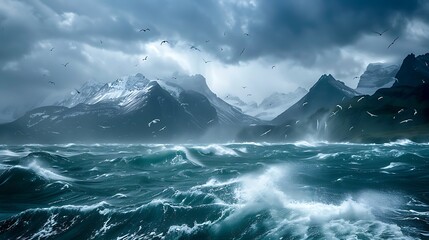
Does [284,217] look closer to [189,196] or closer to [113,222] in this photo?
[189,196]

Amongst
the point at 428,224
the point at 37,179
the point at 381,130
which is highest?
the point at 381,130

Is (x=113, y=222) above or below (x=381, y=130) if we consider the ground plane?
below

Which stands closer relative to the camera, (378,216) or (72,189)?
(378,216)

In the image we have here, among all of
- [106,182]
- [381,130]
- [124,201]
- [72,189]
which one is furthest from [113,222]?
[381,130]

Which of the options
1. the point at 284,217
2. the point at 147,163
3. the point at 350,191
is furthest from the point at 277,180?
the point at 147,163

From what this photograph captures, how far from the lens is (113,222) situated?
24.6 m

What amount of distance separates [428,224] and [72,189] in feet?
108

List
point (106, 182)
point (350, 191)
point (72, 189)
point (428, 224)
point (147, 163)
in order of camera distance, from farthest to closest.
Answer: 1. point (147, 163)
2. point (106, 182)
3. point (72, 189)
4. point (350, 191)
5. point (428, 224)

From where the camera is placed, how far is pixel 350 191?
107 feet

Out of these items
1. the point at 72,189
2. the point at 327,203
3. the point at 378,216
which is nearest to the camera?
the point at 378,216

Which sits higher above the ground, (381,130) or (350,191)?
(381,130)

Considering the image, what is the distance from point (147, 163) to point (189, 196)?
31.6m

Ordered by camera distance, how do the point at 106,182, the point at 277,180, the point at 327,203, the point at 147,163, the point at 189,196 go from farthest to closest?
1. the point at 147,163
2. the point at 106,182
3. the point at 277,180
4. the point at 189,196
5. the point at 327,203

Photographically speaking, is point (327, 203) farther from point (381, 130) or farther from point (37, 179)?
point (381, 130)
